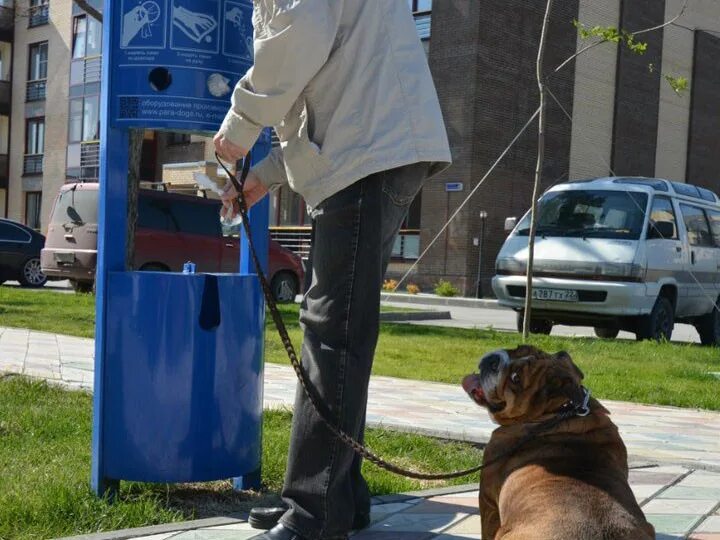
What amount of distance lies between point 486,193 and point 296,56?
85.9 feet

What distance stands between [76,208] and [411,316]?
658 cm

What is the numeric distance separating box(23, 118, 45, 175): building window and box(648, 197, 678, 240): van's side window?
32542 mm

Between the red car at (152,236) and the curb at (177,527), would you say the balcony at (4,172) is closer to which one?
the red car at (152,236)

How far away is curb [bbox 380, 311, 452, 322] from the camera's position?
16266mm

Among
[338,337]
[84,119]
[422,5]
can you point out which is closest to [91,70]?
[84,119]

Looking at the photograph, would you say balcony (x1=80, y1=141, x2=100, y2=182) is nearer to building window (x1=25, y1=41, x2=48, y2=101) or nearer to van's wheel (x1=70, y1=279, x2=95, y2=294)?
building window (x1=25, y1=41, x2=48, y2=101)

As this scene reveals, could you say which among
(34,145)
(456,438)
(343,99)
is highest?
(34,145)

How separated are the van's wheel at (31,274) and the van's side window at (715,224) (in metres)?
14.4

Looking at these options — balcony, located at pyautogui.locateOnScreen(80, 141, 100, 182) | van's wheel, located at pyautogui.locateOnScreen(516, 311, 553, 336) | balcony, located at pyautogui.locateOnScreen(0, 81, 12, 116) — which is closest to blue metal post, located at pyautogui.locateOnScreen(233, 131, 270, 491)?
van's wheel, located at pyautogui.locateOnScreen(516, 311, 553, 336)

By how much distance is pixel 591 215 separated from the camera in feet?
42.3

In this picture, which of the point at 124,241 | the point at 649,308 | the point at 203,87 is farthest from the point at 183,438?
the point at 649,308

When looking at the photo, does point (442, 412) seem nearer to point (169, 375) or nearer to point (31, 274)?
point (169, 375)

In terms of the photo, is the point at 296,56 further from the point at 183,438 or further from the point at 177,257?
the point at 177,257

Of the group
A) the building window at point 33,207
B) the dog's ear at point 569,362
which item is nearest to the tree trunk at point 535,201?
the dog's ear at point 569,362
